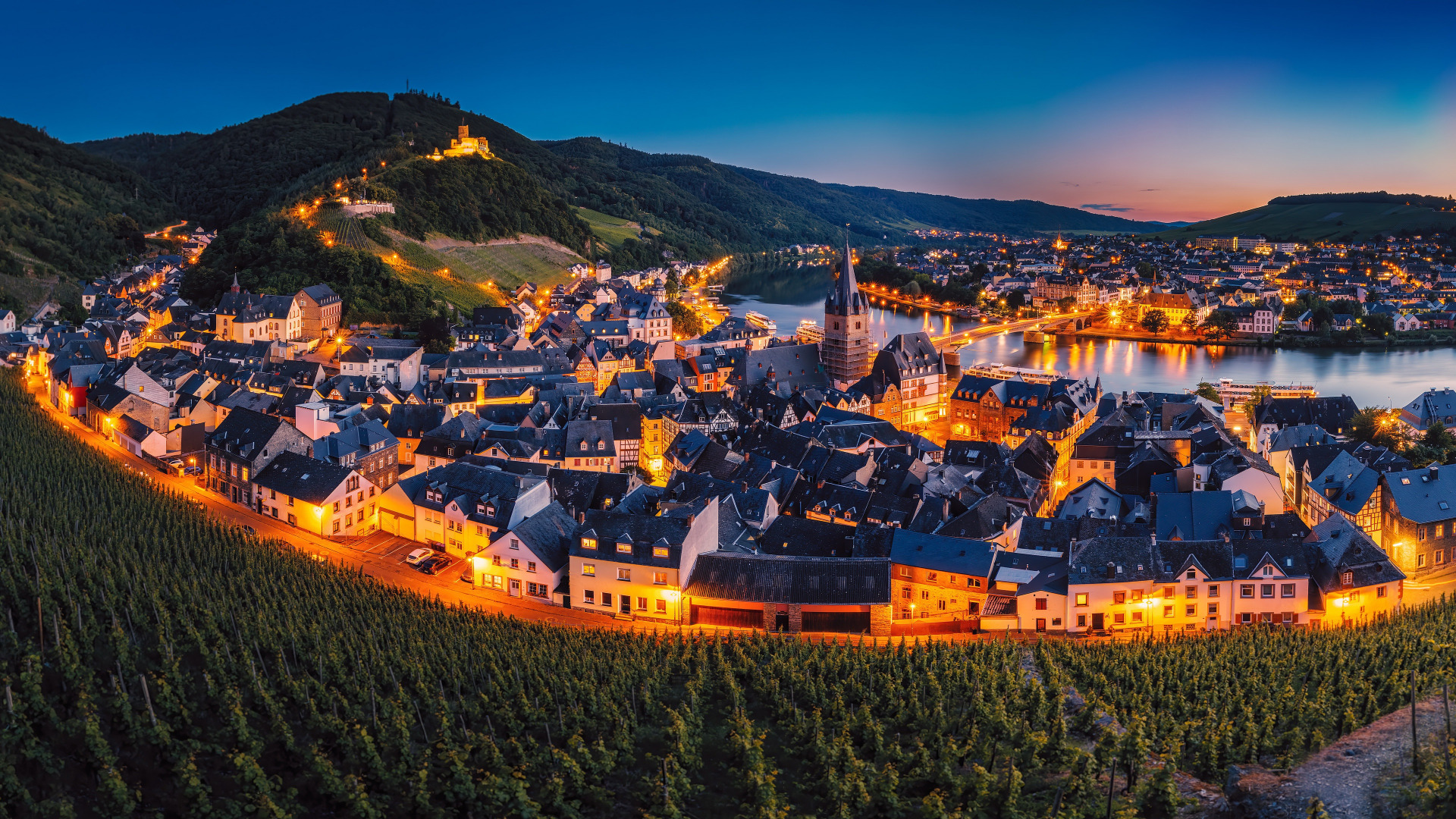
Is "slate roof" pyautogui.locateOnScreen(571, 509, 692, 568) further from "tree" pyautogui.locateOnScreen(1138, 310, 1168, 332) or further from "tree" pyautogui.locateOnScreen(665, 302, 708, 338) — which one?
"tree" pyautogui.locateOnScreen(1138, 310, 1168, 332)

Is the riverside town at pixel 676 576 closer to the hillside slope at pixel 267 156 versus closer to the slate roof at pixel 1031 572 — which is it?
the slate roof at pixel 1031 572

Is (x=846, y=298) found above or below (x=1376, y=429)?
above

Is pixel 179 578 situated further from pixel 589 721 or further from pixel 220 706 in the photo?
pixel 589 721

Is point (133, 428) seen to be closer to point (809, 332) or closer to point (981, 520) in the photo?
point (981, 520)

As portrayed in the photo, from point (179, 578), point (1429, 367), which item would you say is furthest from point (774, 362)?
point (1429, 367)

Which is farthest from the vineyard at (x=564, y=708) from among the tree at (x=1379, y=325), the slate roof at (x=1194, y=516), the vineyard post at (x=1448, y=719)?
the tree at (x=1379, y=325)

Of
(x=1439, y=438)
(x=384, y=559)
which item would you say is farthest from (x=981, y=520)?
(x=1439, y=438)

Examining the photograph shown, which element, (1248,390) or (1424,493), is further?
(1248,390)
